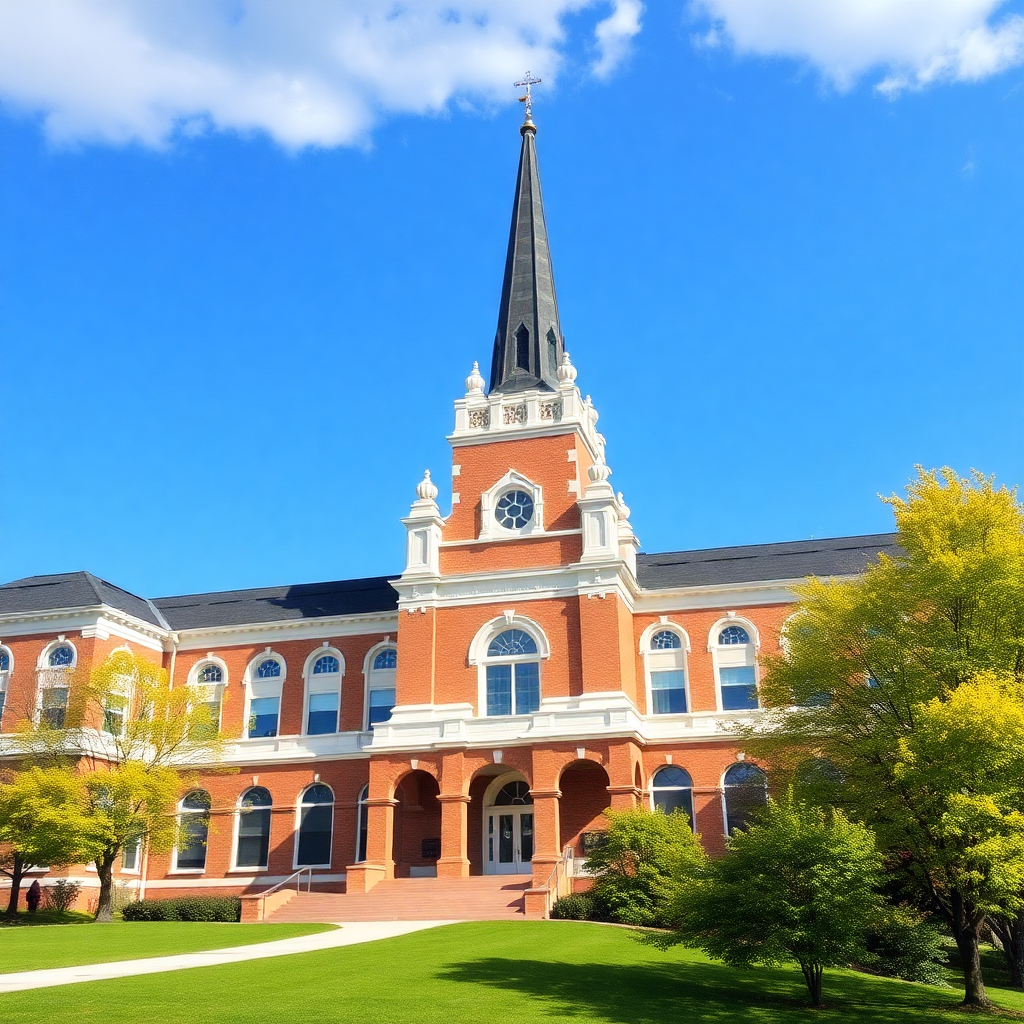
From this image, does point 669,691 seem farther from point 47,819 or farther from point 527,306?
point 47,819

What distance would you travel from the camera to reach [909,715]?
21.0 metres

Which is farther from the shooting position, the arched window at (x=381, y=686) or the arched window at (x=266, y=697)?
the arched window at (x=266, y=697)

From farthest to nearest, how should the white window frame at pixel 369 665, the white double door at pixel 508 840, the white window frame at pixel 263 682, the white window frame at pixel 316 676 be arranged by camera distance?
the white window frame at pixel 263 682, the white window frame at pixel 316 676, the white window frame at pixel 369 665, the white double door at pixel 508 840

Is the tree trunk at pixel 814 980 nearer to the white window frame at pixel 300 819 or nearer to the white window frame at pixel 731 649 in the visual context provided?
the white window frame at pixel 731 649

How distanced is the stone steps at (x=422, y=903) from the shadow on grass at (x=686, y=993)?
911 cm

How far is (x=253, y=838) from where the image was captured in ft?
128

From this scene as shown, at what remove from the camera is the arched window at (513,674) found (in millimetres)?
36531

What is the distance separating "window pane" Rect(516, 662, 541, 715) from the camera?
36438 mm

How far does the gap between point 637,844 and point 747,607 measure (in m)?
12.2

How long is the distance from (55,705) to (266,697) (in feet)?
24.5

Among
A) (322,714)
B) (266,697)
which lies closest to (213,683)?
(266,697)

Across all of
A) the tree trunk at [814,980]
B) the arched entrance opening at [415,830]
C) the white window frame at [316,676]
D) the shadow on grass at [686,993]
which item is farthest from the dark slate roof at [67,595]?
the tree trunk at [814,980]

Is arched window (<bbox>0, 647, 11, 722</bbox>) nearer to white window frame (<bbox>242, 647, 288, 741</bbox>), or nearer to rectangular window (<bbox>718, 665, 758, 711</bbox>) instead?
white window frame (<bbox>242, 647, 288, 741</bbox>)

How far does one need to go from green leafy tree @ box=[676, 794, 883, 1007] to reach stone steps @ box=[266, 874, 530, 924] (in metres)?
11.5
